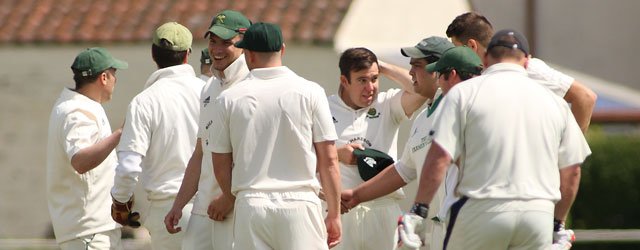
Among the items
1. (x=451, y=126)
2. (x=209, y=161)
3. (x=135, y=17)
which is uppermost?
(x=451, y=126)

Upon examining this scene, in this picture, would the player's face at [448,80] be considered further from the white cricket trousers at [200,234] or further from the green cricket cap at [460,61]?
the white cricket trousers at [200,234]

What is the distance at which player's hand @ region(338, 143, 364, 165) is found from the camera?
1008 centimetres

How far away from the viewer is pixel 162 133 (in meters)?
9.73

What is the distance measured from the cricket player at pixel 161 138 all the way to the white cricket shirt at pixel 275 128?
101 cm

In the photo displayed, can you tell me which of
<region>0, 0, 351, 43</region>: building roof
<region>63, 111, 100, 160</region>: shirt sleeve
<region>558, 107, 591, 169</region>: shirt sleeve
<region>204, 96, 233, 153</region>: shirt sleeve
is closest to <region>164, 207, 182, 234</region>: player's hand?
<region>204, 96, 233, 153</region>: shirt sleeve

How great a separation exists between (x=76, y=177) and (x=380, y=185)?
210 cm

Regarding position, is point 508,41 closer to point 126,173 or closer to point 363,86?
point 363,86

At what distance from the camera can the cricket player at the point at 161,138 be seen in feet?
31.6

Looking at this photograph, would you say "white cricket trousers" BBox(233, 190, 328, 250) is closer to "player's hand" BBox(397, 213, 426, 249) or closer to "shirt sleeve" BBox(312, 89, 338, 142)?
"shirt sleeve" BBox(312, 89, 338, 142)

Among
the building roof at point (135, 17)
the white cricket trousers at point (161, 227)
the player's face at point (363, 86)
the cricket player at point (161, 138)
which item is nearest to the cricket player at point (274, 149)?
the cricket player at point (161, 138)

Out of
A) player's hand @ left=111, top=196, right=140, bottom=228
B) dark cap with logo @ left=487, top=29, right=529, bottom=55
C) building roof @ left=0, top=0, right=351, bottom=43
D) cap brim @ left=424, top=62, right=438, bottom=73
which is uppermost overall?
dark cap with logo @ left=487, top=29, right=529, bottom=55

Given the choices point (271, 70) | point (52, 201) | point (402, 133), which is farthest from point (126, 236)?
point (271, 70)

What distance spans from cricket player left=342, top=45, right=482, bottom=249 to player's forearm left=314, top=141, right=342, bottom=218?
563mm

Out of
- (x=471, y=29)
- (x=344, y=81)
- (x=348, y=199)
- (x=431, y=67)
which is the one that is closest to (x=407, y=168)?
(x=348, y=199)
